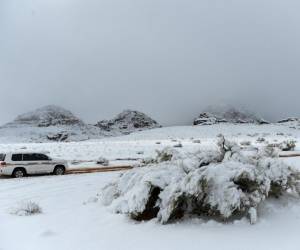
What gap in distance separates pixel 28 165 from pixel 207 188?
752 inches

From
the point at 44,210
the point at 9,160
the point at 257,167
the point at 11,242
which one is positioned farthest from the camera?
the point at 9,160

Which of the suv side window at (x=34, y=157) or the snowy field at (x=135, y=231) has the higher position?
the suv side window at (x=34, y=157)

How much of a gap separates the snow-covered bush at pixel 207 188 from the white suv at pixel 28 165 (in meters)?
16.3

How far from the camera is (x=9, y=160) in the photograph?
88.6 ft

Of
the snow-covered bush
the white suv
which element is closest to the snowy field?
the snow-covered bush

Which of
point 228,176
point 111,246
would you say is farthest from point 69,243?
point 228,176

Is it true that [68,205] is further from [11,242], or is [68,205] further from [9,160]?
[9,160]

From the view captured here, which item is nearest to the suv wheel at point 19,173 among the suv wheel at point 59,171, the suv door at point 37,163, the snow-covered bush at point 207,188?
the suv door at point 37,163

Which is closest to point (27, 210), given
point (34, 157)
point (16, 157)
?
point (16, 157)

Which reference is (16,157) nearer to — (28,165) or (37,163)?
(28,165)

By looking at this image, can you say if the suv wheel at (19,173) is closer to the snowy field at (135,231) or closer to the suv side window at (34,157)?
the suv side window at (34,157)

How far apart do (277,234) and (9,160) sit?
20174mm

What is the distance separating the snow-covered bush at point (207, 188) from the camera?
10484mm

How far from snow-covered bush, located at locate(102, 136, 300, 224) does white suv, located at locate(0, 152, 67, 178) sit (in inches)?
644
